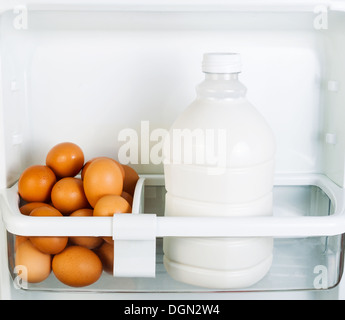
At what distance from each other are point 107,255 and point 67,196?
0.40ft

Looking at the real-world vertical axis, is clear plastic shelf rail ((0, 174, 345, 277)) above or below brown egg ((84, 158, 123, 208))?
below

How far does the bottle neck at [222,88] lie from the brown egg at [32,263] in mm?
374

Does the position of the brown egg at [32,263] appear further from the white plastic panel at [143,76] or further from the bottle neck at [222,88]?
the bottle neck at [222,88]

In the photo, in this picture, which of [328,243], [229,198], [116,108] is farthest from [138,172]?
[328,243]

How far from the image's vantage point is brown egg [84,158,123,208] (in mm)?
911

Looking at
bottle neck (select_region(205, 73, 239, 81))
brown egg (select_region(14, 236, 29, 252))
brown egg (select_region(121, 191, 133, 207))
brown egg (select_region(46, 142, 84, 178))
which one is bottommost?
brown egg (select_region(14, 236, 29, 252))

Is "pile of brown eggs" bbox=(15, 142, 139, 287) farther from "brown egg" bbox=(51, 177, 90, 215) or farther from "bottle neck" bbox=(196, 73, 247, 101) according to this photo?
"bottle neck" bbox=(196, 73, 247, 101)

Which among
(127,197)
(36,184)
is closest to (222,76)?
(127,197)

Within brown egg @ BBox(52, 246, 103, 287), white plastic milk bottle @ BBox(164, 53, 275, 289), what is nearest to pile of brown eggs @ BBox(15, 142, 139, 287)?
brown egg @ BBox(52, 246, 103, 287)

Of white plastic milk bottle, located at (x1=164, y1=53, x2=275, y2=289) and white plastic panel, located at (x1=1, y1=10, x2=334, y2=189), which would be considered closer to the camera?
white plastic milk bottle, located at (x1=164, y1=53, x2=275, y2=289)

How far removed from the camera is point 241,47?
1058mm

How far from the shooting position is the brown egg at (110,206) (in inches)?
34.7

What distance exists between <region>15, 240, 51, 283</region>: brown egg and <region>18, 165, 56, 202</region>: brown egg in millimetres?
84

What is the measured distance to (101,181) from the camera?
0.91 metres
